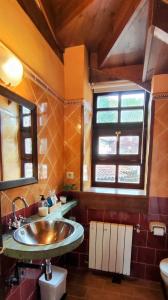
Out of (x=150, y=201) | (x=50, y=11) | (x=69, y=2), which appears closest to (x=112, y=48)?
(x=69, y=2)

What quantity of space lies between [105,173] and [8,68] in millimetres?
1645

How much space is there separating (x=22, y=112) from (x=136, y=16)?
1.12m

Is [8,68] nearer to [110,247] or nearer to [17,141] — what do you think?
[17,141]

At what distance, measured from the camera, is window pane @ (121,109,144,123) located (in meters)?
2.13

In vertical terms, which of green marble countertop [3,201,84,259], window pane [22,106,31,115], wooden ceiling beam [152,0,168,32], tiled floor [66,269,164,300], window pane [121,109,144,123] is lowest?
tiled floor [66,269,164,300]

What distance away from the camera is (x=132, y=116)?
2170mm

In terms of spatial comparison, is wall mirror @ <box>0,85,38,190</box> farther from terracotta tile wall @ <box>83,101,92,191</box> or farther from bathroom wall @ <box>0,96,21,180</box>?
terracotta tile wall @ <box>83,101,92,191</box>

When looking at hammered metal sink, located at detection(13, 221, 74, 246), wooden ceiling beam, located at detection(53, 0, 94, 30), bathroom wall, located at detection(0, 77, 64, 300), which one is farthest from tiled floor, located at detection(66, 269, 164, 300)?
wooden ceiling beam, located at detection(53, 0, 94, 30)

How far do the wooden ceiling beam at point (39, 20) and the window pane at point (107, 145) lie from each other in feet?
3.65

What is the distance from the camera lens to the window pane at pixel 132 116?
7.00 ft

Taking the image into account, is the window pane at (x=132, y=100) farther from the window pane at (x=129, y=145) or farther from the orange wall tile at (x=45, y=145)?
the orange wall tile at (x=45, y=145)

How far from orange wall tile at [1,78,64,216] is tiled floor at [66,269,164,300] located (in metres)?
1.01

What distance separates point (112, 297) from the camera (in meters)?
1.66

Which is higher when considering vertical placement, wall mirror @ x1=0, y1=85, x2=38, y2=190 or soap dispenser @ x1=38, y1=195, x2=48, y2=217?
wall mirror @ x1=0, y1=85, x2=38, y2=190
